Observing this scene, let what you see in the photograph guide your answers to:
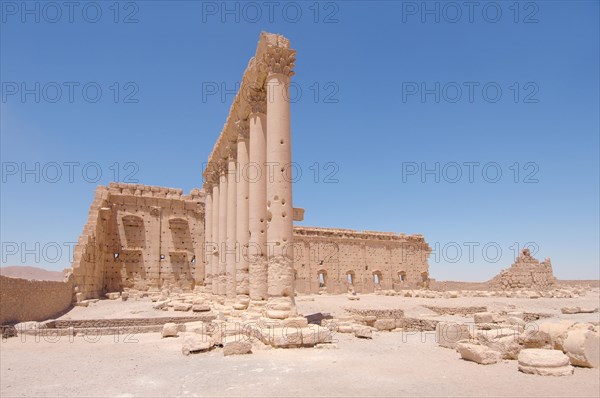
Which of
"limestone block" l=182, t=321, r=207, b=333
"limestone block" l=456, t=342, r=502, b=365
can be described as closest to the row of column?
"limestone block" l=182, t=321, r=207, b=333

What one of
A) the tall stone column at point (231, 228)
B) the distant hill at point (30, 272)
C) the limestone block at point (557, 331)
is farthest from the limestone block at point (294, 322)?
the distant hill at point (30, 272)

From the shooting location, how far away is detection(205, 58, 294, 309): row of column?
13039mm

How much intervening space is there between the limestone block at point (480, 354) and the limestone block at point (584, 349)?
52.1 inches

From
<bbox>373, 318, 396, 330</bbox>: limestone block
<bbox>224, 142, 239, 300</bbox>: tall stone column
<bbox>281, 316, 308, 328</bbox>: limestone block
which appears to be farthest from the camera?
<bbox>224, 142, 239, 300</bbox>: tall stone column

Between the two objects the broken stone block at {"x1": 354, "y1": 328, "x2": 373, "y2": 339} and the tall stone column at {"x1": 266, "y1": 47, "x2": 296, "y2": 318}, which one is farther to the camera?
the tall stone column at {"x1": 266, "y1": 47, "x2": 296, "y2": 318}

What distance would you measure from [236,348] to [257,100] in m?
9.55

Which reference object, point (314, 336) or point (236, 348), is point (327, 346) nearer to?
point (314, 336)

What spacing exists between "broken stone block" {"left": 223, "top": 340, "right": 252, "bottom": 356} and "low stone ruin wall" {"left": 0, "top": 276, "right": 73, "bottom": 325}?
34.9 feet

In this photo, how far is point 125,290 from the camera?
2970cm

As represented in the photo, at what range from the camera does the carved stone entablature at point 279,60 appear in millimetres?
13883

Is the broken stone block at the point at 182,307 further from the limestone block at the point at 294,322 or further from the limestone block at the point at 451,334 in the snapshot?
the limestone block at the point at 451,334

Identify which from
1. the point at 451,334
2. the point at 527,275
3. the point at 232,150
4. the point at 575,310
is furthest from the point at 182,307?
the point at 527,275

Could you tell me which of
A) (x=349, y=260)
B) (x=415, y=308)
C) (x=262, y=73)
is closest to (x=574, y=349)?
(x=262, y=73)

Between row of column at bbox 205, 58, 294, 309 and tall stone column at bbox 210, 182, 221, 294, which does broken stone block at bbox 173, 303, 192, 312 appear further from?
tall stone column at bbox 210, 182, 221, 294
